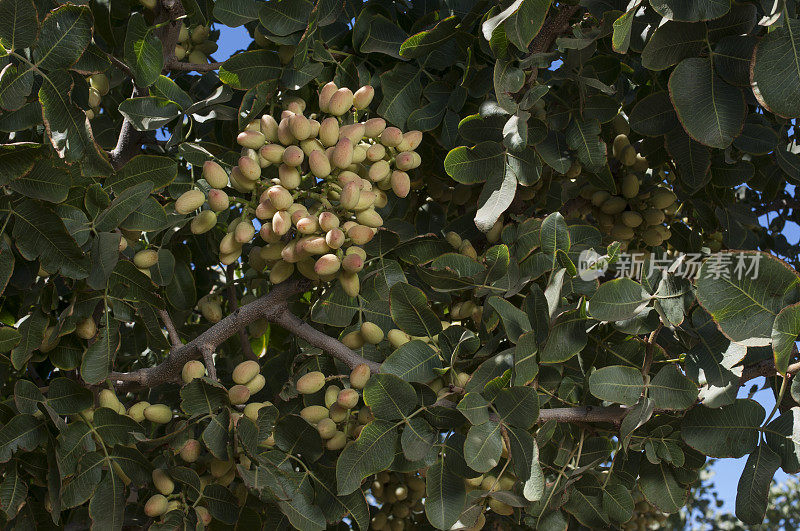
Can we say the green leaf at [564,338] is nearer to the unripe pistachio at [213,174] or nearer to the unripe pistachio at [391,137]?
the unripe pistachio at [391,137]

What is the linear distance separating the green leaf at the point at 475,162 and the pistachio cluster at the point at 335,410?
328 millimetres

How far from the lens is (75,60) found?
100 cm

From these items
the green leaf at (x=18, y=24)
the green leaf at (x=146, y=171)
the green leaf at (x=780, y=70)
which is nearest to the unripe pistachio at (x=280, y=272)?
the green leaf at (x=146, y=171)

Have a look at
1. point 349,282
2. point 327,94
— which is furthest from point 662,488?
point 327,94

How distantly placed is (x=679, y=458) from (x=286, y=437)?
1.72 feet

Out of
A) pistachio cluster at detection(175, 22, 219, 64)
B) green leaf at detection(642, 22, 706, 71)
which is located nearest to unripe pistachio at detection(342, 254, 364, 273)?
green leaf at detection(642, 22, 706, 71)

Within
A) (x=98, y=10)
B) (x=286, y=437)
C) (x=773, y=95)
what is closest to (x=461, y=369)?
(x=286, y=437)

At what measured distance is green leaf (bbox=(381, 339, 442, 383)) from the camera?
Answer: 38.9 inches

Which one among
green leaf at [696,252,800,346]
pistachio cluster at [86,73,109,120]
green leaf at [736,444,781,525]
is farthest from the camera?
pistachio cluster at [86,73,109,120]

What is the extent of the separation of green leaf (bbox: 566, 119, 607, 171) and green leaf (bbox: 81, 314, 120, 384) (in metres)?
0.75

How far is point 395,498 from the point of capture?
1.72 meters

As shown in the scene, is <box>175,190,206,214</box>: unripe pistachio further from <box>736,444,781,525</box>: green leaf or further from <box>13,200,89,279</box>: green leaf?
<box>736,444,781,525</box>: green leaf

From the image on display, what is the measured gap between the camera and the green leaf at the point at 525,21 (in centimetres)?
93

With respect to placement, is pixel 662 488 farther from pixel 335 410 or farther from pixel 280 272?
pixel 280 272
